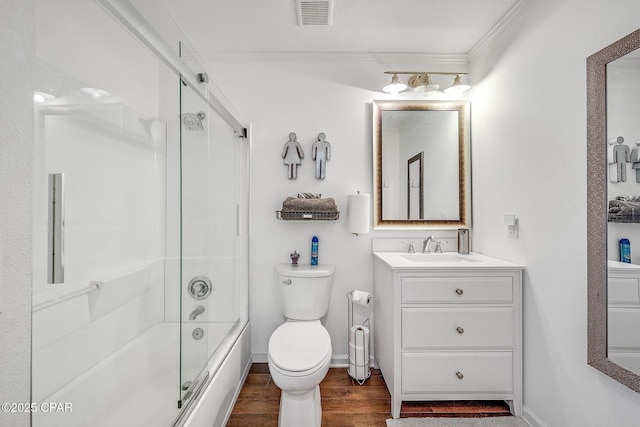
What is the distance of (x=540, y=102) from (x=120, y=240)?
2.40m

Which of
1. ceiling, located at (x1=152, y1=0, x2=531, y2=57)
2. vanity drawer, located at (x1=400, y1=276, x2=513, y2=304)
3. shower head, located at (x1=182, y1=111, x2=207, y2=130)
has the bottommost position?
vanity drawer, located at (x1=400, y1=276, x2=513, y2=304)

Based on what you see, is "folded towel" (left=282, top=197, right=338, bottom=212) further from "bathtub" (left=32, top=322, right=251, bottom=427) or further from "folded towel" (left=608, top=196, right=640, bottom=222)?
"folded towel" (left=608, top=196, right=640, bottom=222)

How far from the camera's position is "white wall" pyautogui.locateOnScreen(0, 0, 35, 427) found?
1.83ft

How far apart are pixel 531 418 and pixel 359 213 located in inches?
58.4

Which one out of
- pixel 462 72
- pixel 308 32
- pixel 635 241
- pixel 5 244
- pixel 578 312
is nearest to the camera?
pixel 5 244

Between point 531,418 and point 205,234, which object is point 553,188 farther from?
point 205,234

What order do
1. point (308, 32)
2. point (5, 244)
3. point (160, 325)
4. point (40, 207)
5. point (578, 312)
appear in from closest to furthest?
point (5, 244)
point (40, 207)
point (578, 312)
point (160, 325)
point (308, 32)

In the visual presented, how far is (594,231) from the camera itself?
4.09ft

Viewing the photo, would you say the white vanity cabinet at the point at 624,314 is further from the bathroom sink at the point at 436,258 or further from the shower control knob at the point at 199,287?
the shower control knob at the point at 199,287

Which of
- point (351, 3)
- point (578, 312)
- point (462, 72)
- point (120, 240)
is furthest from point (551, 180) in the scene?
point (120, 240)

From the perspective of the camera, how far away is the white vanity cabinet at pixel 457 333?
66.8 inches

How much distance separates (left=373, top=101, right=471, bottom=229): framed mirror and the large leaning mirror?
1031 millimetres

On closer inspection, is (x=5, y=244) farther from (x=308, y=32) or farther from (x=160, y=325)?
(x=308, y=32)

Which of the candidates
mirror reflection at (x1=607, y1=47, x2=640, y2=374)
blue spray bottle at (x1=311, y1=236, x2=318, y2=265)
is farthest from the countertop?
mirror reflection at (x1=607, y1=47, x2=640, y2=374)
